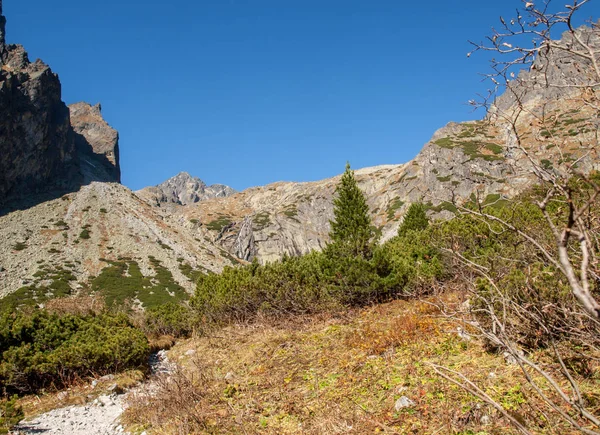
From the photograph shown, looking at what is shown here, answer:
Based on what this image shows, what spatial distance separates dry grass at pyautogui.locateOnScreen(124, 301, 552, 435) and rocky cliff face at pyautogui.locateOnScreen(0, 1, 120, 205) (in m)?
98.3

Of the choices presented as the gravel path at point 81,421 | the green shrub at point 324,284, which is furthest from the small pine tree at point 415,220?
→ the gravel path at point 81,421

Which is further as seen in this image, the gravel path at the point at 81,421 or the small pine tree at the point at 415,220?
the small pine tree at the point at 415,220

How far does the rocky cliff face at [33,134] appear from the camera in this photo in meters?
88.5

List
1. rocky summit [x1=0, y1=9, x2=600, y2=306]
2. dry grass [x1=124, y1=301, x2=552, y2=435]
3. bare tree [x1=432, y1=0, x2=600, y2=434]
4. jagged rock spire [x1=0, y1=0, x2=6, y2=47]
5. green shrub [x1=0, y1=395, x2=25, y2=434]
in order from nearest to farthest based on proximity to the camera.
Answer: bare tree [x1=432, y1=0, x2=600, y2=434] < dry grass [x1=124, y1=301, x2=552, y2=435] < green shrub [x1=0, y1=395, x2=25, y2=434] < rocky summit [x1=0, y1=9, x2=600, y2=306] < jagged rock spire [x1=0, y1=0, x2=6, y2=47]

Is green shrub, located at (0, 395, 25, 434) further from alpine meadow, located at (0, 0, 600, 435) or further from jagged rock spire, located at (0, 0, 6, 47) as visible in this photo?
jagged rock spire, located at (0, 0, 6, 47)

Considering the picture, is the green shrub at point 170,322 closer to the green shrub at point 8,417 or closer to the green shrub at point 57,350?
the green shrub at point 57,350

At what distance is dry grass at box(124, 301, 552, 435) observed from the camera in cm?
544

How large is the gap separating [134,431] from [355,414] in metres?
4.48

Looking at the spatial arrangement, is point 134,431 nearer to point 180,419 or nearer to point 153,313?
point 180,419

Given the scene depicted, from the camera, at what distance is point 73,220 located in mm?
83062

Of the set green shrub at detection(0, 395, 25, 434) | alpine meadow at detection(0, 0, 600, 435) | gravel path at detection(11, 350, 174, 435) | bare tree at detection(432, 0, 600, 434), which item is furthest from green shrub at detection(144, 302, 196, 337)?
bare tree at detection(432, 0, 600, 434)

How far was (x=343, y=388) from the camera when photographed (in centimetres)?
713

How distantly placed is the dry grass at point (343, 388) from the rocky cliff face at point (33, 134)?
9826cm

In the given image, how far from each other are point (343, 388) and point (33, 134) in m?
113
